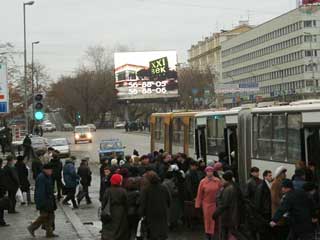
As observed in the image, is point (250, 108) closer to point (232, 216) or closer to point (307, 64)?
point (232, 216)

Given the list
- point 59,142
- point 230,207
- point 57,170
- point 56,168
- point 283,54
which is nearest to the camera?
point 230,207

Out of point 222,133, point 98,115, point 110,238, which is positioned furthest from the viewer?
point 98,115

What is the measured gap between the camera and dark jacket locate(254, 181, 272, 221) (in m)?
12.6

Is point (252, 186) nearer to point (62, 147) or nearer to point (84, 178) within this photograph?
point (84, 178)

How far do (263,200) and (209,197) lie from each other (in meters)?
1.15

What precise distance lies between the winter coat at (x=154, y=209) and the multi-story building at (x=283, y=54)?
92.6 meters

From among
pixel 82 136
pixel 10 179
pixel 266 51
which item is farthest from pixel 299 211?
pixel 266 51

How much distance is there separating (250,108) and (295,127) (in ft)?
13.1

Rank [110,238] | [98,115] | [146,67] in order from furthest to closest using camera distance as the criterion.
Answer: [98,115], [146,67], [110,238]

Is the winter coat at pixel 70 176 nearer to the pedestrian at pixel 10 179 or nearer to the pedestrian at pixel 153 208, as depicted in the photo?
the pedestrian at pixel 10 179

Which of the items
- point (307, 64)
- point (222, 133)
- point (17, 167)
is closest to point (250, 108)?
point (222, 133)

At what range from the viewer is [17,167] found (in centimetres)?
2123

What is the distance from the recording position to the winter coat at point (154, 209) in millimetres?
11891

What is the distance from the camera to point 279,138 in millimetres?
17750
